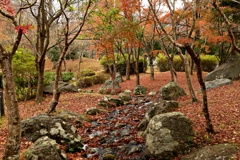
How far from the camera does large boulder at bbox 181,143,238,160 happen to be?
5266mm

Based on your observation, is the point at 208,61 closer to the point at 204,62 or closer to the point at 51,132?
the point at 204,62

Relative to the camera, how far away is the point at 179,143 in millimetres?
6488

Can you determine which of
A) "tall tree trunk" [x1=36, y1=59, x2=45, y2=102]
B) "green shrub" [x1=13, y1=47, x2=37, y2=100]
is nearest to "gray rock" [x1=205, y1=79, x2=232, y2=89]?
"tall tree trunk" [x1=36, y1=59, x2=45, y2=102]

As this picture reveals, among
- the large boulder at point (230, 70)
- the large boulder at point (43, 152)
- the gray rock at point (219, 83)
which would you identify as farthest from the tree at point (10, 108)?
the large boulder at point (230, 70)

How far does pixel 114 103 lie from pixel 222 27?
11.7 m

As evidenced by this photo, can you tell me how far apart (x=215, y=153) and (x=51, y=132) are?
5.41 metres

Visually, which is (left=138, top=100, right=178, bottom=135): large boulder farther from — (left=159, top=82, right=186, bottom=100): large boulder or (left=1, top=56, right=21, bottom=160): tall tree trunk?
(left=1, top=56, right=21, bottom=160): tall tree trunk

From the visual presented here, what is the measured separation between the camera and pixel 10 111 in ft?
17.9

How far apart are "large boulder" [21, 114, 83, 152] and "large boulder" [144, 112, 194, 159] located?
8.91 ft

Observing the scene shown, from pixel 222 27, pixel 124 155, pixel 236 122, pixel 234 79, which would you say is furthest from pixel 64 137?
pixel 222 27

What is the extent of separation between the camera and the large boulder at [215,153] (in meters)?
5.27

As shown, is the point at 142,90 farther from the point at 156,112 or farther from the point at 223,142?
the point at 223,142

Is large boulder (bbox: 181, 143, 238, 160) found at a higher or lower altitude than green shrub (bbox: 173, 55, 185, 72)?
lower

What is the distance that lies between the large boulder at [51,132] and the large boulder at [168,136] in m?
2.71
